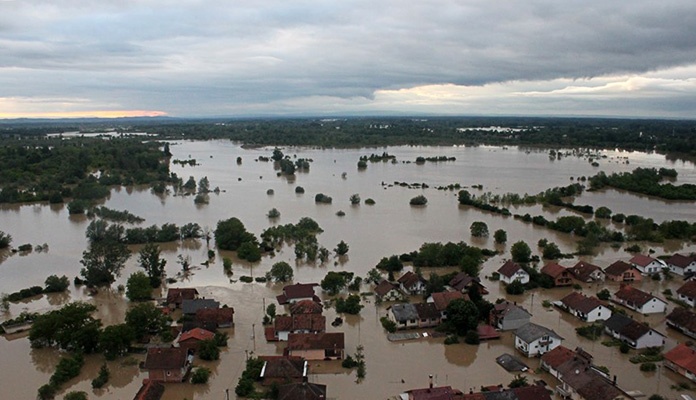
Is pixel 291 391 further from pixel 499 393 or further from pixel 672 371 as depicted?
pixel 672 371

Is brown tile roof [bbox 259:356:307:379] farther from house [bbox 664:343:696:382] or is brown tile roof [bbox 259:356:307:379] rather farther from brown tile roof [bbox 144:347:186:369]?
house [bbox 664:343:696:382]

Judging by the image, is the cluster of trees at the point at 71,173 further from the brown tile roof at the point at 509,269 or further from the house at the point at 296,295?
the brown tile roof at the point at 509,269

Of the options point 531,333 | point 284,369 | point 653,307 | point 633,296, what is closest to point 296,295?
point 284,369

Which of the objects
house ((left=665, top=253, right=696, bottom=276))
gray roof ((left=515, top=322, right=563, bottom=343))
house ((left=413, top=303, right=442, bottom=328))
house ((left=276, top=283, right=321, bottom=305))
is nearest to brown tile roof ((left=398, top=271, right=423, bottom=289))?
house ((left=413, top=303, right=442, bottom=328))

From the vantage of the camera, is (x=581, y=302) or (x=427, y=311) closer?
(x=427, y=311)

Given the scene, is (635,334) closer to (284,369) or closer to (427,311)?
(427,311)

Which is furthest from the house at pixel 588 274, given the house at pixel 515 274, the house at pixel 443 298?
the house at pixel 443 298
